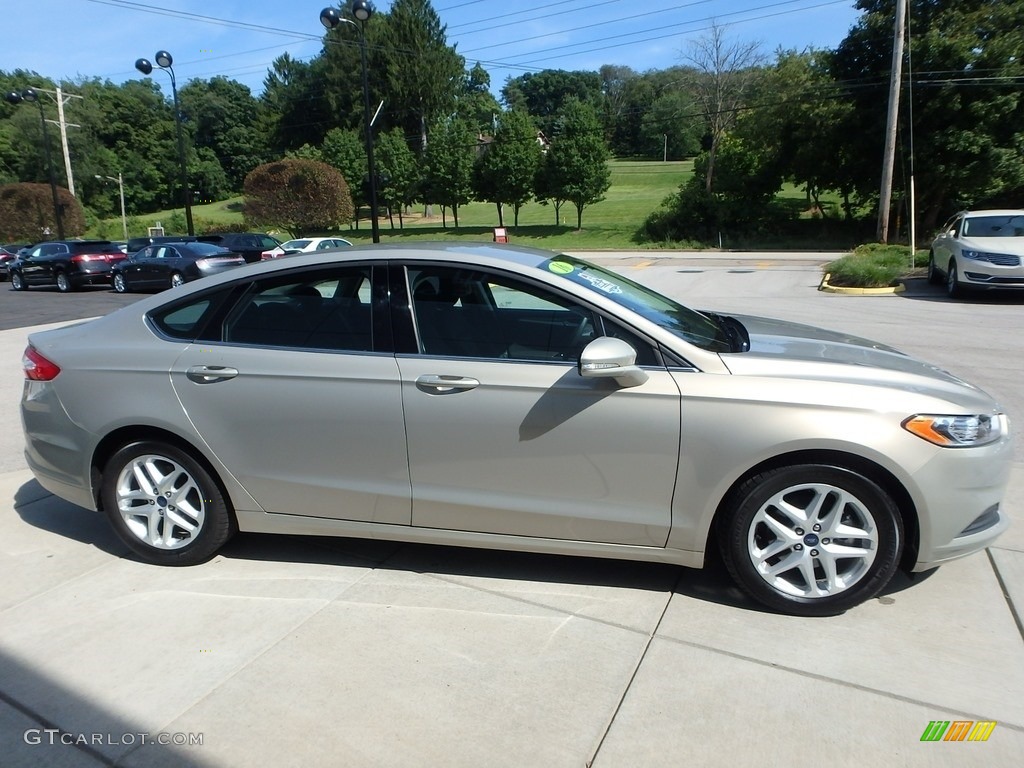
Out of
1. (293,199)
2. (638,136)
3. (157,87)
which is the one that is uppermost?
(157,87)

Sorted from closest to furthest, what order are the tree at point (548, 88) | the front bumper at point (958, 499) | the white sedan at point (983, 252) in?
the front bumper at point (958, 499), the white sedan at point (983, 252), the tree at point (548, 88)

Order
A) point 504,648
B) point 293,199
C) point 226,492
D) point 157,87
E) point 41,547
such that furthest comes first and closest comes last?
point 157,87
point 293,199
point 41,547
point 226,492
point 504,648

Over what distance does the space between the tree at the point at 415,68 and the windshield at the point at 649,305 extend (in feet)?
230

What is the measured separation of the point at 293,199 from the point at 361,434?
152 feet

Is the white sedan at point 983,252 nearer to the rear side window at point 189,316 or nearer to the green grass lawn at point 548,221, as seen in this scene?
the rear side window at point 189,316

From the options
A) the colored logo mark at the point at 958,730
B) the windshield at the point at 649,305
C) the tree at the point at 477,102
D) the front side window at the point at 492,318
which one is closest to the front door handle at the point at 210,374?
the front side window at the point at 492,318

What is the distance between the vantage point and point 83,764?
254 centimetres

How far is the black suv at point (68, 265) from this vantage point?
921 inches

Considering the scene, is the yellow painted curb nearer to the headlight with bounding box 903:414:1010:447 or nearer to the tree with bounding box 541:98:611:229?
the headlight with bounding box 903:414:1010:447

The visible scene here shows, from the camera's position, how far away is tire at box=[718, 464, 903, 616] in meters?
3.15

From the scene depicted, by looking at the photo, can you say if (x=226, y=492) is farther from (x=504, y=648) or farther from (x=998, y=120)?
(x=998, y=120)

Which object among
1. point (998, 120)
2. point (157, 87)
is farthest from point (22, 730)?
point (157, 87)

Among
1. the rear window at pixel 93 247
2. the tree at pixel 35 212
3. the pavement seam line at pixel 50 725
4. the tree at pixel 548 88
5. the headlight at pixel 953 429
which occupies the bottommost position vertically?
the pavement seam line at pixel 50 725

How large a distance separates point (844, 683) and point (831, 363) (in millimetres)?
1328
